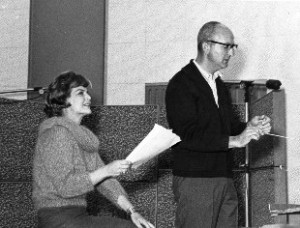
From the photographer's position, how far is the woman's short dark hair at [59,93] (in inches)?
85.4

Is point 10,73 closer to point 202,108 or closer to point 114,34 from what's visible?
point 114,34

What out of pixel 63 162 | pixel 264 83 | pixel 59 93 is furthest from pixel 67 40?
pixel 63 162

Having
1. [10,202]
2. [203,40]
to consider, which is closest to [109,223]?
[203,40]

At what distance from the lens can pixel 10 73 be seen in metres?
4.64

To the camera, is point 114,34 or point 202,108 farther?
point 114,34

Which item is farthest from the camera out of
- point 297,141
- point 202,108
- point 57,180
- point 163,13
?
point 163,13

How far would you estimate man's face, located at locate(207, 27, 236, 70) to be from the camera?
7.97 feet

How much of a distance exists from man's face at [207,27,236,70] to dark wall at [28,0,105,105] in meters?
2.11

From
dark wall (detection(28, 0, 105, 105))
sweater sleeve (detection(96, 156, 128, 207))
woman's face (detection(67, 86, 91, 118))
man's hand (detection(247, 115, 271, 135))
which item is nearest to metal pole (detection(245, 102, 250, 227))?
man's hand (detection(247, 115, 271, 135))

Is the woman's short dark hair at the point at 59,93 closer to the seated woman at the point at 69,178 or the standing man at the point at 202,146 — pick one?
the seated woman at the point at 69,178

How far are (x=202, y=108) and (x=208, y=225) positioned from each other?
1.48 ft

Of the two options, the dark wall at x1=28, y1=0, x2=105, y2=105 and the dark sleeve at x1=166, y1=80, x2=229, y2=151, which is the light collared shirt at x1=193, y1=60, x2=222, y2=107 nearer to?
the dark sleeve at x1=166, y1=80, x2=229, y2=151

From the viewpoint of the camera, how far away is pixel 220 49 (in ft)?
7.99

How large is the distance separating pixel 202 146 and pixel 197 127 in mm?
76
